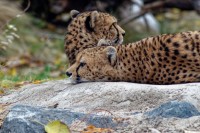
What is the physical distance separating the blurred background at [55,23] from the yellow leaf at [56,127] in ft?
21.5

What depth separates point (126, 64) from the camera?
7.08 metres

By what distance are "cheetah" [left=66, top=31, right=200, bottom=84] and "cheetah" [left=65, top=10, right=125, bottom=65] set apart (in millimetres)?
898

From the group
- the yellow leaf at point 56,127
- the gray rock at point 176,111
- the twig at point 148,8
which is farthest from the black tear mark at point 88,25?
the twig at point 148,8

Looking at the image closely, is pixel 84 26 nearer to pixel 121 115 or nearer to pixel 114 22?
pixel 114 22

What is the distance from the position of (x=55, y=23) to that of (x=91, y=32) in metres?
9.62

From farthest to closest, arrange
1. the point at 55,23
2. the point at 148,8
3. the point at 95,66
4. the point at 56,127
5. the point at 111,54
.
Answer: the point at 55,23 → the point at 148,8 → the point at 95,66 → the point at 111,54 → the point at 56,127

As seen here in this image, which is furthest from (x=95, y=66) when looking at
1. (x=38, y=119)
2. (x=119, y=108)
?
(x=38, y=119)

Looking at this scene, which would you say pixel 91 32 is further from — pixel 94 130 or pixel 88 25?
pixel 94 130

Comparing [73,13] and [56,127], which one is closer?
[56,127]

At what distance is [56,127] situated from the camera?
5.30 m

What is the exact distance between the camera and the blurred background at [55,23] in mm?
14094

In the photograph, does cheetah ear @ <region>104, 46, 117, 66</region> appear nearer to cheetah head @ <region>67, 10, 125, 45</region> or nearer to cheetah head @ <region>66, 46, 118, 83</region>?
cheetah head @ <region>66, 46, 118, 83</region>

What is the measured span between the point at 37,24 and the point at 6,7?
5.54 ft

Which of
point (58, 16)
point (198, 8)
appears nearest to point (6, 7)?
point (58, 16)
